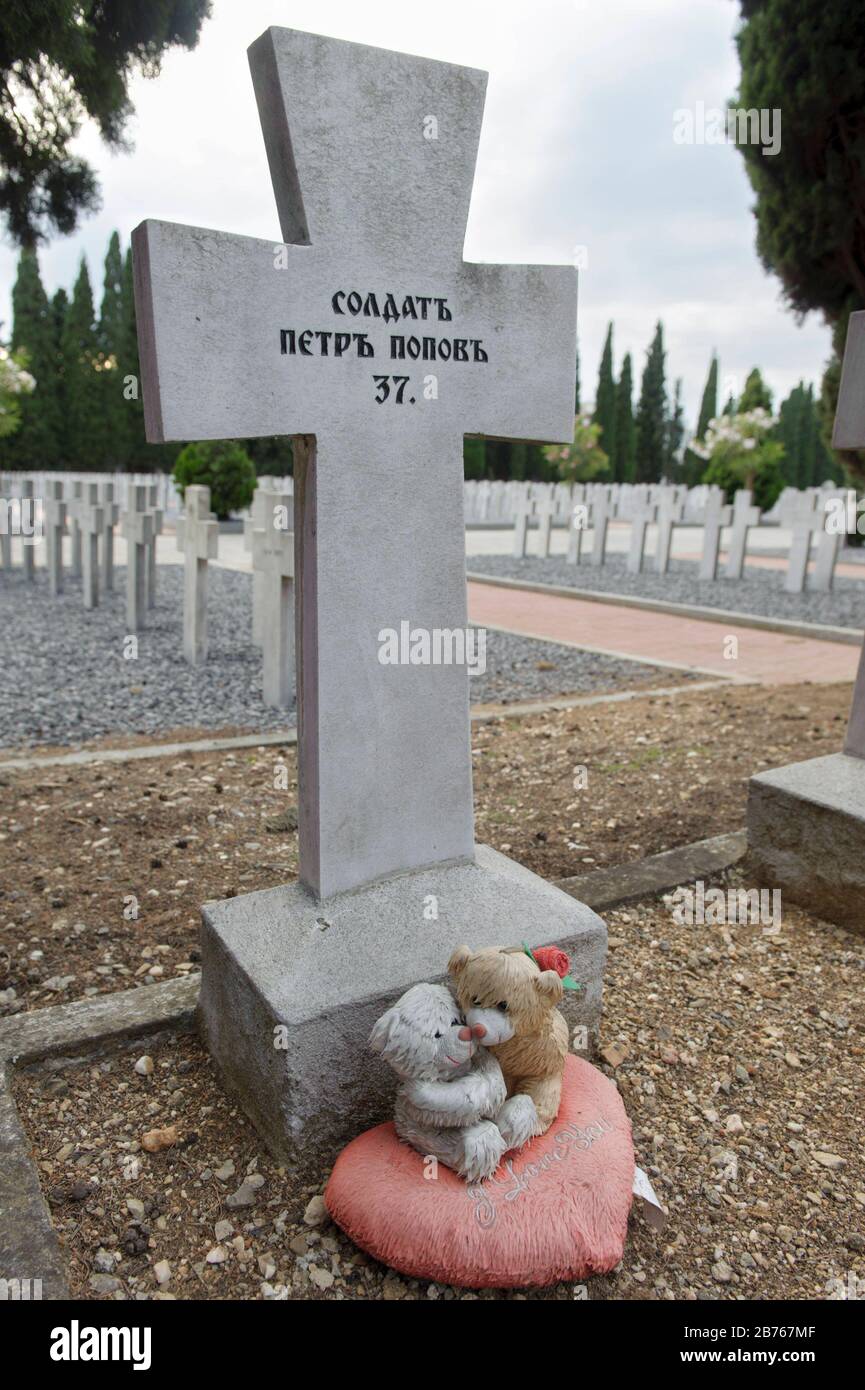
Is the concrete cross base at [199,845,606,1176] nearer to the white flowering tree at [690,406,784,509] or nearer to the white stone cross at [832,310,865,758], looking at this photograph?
the white stone cross at [832,310,865,758]

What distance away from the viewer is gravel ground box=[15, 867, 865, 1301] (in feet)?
6.01

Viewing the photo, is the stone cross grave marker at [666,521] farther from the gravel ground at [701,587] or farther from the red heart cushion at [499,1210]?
the red heart cushion at [499,1210]

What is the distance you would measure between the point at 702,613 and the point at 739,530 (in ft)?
13.4

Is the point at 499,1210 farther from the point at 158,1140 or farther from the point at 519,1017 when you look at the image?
the point at 158,1140

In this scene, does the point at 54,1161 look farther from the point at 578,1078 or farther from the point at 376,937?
the point at 578,1078

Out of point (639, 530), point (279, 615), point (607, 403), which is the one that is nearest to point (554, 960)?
point (279, 615)

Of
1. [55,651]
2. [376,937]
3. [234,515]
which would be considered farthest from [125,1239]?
[234,515]

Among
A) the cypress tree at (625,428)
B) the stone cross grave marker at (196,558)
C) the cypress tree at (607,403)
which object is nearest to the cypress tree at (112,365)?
the cypress tree at (607,403)

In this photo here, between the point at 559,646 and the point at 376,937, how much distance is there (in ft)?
21.4

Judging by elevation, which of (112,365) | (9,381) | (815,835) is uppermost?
(112,365)

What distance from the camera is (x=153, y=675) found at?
7.01 metres

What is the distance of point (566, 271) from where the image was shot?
244cm

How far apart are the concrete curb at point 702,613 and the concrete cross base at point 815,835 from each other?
464 cm

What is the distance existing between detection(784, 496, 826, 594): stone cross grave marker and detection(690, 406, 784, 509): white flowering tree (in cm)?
869
